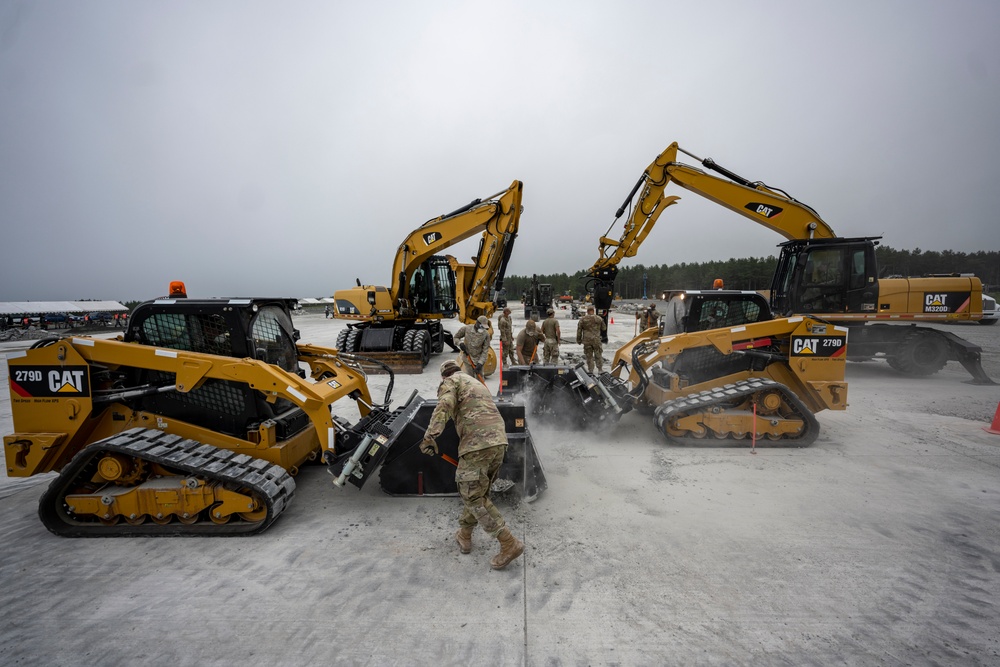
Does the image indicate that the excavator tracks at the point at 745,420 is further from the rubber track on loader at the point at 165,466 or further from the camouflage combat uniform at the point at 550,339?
the rubber track on loader at the point at 165,466

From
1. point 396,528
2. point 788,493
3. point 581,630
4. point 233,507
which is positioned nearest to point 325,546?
point 396,528

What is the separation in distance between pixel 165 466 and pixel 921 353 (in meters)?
14.6

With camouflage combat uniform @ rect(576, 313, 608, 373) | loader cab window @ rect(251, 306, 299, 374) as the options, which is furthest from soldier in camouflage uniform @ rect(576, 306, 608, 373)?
loader cab window @ rect(251, 306, 299, 374)

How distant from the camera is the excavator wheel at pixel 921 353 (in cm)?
1001

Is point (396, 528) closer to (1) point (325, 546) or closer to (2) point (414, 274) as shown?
(1) point (325, 546)

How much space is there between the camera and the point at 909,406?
7535mm

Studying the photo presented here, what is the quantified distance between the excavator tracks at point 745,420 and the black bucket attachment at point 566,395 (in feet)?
2.34

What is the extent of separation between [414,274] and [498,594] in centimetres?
1031

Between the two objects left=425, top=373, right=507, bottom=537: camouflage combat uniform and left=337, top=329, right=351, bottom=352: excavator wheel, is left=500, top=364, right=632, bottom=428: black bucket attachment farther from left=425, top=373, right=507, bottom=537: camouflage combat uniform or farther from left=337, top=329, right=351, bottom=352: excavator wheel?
left=337, top=329, right=351, bottom=352: excavator wheel

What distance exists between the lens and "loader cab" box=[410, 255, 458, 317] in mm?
12516

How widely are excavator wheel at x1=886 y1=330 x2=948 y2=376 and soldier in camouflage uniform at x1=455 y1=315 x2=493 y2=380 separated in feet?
33.2

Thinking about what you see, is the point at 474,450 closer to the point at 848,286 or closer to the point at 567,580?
the point at 567,580

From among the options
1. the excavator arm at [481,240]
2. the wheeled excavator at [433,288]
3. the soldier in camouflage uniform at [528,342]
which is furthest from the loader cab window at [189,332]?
the excavator arm at [481,240]

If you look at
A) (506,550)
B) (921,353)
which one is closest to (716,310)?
(506,550)
